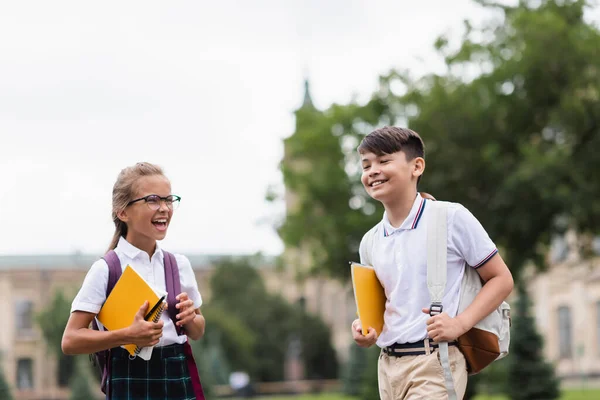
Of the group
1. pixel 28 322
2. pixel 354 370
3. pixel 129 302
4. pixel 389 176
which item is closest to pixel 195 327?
pixel 129 302

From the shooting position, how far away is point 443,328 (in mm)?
3912

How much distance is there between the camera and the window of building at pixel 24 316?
68.4 meters

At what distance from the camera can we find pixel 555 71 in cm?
2286

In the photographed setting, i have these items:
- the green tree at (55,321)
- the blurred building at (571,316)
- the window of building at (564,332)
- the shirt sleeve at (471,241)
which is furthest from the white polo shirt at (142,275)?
the green tree at (55,321)

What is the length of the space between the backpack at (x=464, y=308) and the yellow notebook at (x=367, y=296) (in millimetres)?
296

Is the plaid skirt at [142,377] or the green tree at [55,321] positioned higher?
the green tree at [55,321]

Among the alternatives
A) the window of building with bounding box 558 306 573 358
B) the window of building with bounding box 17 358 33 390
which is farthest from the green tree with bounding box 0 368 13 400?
the window of building with bounding box 17 358 33 390

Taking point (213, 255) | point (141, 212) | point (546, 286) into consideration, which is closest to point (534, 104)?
point (141, 212)

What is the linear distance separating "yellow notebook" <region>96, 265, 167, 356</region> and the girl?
7 cm

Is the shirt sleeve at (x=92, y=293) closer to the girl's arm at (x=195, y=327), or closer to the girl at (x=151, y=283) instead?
the girl at (x=151, y=283)

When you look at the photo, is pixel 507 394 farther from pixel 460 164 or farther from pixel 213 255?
pixel 213 255

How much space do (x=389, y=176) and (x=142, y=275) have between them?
1106 millimetres

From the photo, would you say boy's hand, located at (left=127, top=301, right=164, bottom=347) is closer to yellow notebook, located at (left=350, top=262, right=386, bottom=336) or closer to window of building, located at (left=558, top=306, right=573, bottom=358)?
yellow notebook, located at (left=350, top=262, right=386, bottom=336)

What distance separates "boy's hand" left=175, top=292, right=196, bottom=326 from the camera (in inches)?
164
